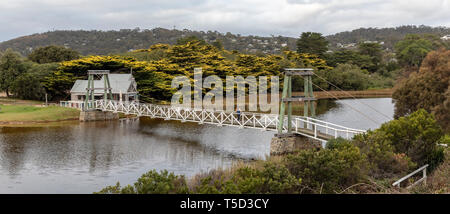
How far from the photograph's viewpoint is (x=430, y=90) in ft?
76.7

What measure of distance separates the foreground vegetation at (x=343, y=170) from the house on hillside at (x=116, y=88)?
28.2 metres

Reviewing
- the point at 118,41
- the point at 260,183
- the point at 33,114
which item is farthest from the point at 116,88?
the point at 118,41

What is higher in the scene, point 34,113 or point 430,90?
point 430,90

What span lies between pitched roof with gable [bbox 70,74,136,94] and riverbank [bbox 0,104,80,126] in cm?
394

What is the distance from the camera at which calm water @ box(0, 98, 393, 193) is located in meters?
16.8

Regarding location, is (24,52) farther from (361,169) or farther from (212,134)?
(361,169)

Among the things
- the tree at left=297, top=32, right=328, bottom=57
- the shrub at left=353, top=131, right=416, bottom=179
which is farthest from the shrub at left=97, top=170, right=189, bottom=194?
the tree at left=297, top=32, right=328, bottom=57

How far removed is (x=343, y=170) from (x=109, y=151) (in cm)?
1423

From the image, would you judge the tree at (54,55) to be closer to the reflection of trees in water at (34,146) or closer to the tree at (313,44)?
the reflection of trees in water at (34,146)

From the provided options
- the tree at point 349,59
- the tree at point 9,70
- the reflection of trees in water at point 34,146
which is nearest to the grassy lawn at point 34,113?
the reflection of trees in water at point 34,146

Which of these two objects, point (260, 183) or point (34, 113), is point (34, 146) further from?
point (260, 183)

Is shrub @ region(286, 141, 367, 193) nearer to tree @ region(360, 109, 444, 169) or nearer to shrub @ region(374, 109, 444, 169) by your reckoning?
tree @ region(360, 109, 444, 169)

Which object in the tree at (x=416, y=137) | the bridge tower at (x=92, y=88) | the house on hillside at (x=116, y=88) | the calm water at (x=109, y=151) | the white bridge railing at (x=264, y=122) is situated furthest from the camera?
the house on hillside at (x=116, y=88)

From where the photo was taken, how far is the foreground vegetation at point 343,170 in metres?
10.2
